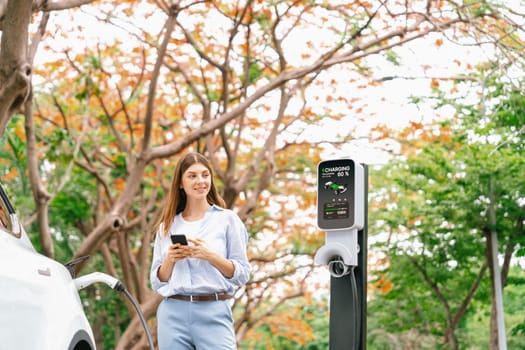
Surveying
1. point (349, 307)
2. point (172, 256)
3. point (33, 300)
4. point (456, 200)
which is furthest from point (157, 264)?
point (456, 200)

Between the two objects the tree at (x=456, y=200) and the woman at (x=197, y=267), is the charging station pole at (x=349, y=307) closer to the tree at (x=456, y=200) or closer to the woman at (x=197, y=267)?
the woman at (x=197, y=267)

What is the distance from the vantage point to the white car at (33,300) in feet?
8.19

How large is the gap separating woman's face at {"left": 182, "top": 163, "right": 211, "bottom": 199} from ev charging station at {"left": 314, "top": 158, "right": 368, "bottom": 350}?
2.58 ft

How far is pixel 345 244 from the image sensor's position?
4.54 meters

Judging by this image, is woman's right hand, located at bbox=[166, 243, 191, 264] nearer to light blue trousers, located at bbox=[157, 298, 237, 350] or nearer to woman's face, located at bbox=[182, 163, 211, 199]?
light blue trousers, located at bbox=[157, 298, 237, 350]

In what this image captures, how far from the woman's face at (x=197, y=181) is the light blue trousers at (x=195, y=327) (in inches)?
20.4

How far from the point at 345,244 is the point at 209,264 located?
0.95 metres

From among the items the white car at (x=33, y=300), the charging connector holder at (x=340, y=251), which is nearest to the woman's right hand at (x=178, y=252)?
the white car at (x=33, y=300)

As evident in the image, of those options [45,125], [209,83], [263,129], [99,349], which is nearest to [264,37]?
[209,83]

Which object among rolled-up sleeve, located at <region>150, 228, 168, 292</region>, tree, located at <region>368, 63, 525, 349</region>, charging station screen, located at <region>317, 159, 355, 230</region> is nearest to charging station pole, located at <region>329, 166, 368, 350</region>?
charging station screen, located at <region>317, 159, 355, 230</region>

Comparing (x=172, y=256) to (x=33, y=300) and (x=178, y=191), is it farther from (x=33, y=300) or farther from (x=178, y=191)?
(x=33, y=300)

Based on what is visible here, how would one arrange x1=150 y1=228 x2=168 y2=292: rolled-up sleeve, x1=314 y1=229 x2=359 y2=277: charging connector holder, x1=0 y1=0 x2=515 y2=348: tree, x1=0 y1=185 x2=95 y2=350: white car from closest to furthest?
x1=0 y1=185 x2=95 y2=350: white car → x1=150 y1=228 x2=168 y2=292: rolled-up sleeve → x1=314 y1=229 x2=359 y2=277: charging connector holder → x1=0 y1=0 x2=515 y2=348: tree

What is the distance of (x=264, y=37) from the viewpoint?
12.1 m

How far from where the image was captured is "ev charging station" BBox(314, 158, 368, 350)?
4512 mm
